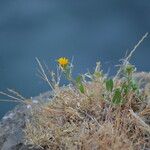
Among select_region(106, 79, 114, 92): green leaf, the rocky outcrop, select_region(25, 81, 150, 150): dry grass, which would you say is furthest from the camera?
the rocky outcrop

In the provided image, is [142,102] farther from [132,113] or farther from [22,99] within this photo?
[22,99]

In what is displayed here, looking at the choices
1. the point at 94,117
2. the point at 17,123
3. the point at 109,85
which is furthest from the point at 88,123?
the point at 17,123

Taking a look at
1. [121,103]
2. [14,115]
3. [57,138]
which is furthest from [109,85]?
[14,115]

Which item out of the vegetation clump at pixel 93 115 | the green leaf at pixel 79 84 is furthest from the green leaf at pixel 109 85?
the green leaf at pixel 79 84

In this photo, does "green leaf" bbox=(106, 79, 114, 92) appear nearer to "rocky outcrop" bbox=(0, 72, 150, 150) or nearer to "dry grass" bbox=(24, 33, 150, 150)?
"dry grass" bbox=(24, 33, 150, 150)

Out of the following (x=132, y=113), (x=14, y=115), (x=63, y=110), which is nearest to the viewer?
(x=132, y=113)

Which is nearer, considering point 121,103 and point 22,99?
point 121,103

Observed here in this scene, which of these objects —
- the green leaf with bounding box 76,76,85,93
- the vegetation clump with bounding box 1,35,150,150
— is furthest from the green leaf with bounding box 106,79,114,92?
the green leaf with bounding box 76,76,85,93

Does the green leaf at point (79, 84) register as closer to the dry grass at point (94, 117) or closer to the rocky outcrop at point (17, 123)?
the dry grass at point (94, 117)
